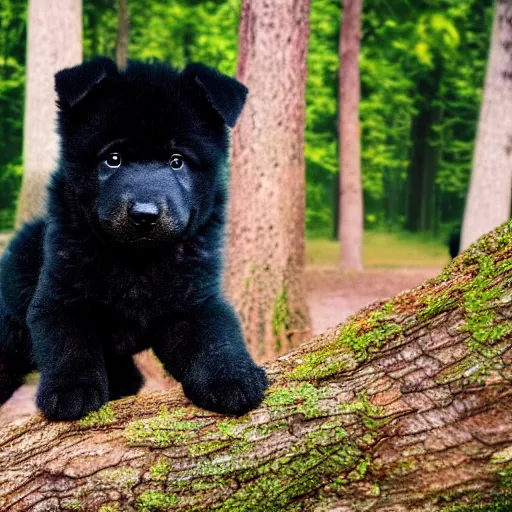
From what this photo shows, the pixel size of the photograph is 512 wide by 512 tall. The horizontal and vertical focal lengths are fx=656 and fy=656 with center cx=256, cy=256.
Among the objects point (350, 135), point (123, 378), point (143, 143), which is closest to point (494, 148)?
point (350, 135)

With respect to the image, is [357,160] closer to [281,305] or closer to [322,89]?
[322,89]

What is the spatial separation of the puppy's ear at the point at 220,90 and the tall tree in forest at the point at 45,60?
6.37 meters

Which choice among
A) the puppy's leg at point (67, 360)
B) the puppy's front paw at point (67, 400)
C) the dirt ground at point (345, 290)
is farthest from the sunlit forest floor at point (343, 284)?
the puppy's front paw at point (67, 400)

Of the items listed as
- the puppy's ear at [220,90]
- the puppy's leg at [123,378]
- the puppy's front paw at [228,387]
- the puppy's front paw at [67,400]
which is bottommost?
the puppy's leg at [123,378]

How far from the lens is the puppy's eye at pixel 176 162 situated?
3090 mm

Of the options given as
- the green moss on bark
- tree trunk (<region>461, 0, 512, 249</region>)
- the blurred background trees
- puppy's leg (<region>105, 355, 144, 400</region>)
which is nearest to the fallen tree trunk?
the green moss on bark

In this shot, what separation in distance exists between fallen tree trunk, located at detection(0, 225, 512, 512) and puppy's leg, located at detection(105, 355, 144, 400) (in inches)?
31.2

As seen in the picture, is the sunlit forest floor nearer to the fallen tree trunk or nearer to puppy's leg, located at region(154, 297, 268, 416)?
puppy's leg, located at region(154, 297, 268, 416)

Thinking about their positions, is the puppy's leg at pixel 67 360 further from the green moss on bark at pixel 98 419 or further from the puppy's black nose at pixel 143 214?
the puppy's black nose at pixel 143 214

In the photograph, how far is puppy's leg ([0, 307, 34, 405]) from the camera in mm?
3611

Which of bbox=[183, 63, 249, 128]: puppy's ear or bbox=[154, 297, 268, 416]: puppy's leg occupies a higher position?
bbox=[183, 63, 249, 128]: puppy's ear

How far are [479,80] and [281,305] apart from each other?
20.0 m

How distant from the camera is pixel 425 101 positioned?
91.7ft

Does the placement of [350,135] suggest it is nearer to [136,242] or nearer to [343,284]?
[343,284]
